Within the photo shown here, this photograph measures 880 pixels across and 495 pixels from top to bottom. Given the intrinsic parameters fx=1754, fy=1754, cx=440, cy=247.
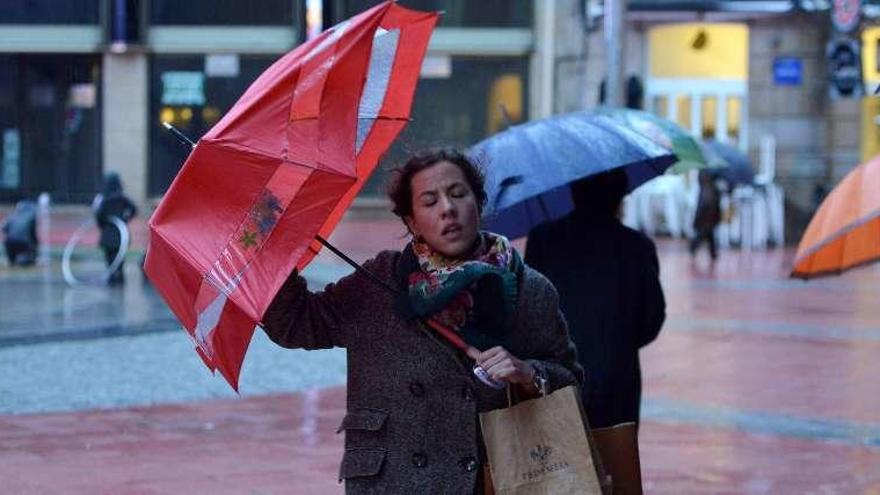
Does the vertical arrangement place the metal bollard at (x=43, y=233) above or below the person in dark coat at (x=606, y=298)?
below

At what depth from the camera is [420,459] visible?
4.07m

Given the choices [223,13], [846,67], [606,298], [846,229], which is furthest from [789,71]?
[606,298]

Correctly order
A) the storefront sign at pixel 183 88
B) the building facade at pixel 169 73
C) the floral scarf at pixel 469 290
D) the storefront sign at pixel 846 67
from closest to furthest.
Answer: the floral scarf at pixel 469 290 → the storefront sign at pixel 846 67 → the building facade at pixel 169 73 → the storefront sign at pixel 183 88

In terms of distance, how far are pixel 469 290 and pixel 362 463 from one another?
0.49 m

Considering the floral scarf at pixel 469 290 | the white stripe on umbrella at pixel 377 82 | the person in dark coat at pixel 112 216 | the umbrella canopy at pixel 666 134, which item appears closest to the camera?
the floral scarf at pixel 469 290

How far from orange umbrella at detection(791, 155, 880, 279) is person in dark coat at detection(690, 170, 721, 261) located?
54.8 feet

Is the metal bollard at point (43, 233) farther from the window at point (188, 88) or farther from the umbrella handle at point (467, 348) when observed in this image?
the umbrella handle at point (467, 348)

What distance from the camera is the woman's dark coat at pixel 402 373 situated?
13.3 feet

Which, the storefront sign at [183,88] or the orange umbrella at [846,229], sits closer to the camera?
the orange umbrella at [846,229]

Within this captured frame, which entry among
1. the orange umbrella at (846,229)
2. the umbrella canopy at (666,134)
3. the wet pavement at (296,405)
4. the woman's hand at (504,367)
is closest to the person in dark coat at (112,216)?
the wet pavement at (296,405)

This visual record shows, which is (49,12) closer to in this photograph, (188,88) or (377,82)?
(188,88)

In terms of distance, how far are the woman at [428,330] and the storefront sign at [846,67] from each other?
80.6 ft

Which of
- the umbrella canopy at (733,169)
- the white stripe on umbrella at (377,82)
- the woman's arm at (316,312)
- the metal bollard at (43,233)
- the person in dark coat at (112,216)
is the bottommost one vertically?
the metal bollard at (43,233)

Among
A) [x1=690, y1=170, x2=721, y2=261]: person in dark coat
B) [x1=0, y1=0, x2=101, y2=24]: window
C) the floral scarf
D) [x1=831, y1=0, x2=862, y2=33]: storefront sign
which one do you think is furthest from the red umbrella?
[x1=0, y1=0, x2=101, y2=24]: window
